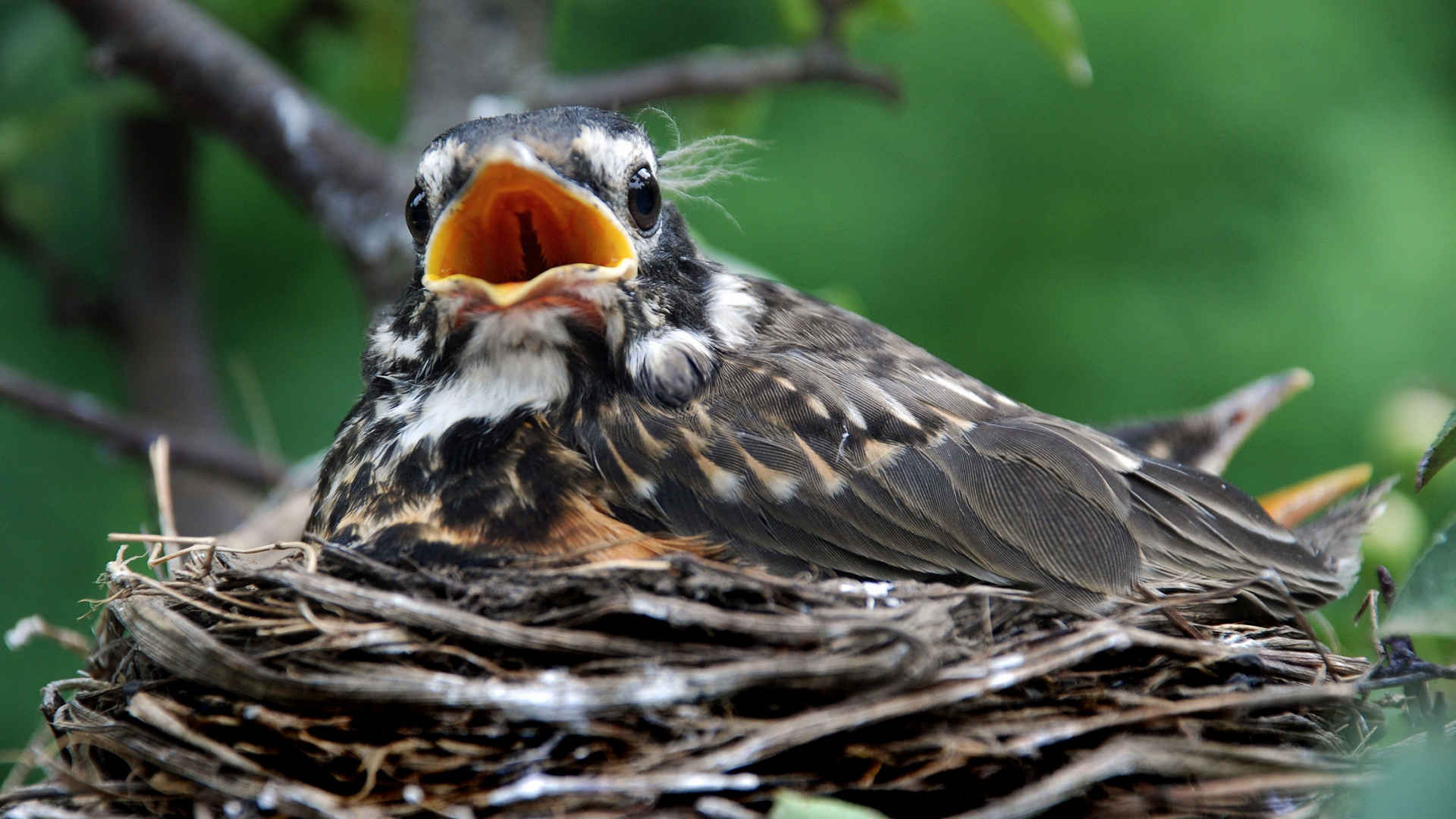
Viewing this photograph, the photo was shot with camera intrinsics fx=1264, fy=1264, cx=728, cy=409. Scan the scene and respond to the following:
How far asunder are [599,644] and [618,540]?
0.56 feet

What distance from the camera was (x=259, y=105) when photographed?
224 cm

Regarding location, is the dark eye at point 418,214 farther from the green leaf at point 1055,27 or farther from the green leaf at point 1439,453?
the green leaf at point 1439,453

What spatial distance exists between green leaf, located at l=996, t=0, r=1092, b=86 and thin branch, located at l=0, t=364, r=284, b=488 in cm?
168

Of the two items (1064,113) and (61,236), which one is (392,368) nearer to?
(61,236)

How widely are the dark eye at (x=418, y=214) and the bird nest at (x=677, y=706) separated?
459 mm

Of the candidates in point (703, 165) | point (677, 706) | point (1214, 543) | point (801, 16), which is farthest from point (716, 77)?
point (677, 706)

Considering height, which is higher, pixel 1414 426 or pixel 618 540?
pixel 1414 426

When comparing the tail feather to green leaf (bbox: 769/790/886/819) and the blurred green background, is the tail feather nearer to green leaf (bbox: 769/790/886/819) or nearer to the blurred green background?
green leaf (bbox: 769/790/886/819)

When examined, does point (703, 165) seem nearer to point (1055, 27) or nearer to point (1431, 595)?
point (1055, 27)

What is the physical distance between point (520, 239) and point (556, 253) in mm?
61

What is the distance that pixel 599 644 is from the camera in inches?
44.8

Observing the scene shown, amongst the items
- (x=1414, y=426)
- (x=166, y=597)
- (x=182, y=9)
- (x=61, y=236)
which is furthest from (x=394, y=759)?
(x=61, y=236)

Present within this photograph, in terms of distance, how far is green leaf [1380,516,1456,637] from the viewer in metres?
0.85

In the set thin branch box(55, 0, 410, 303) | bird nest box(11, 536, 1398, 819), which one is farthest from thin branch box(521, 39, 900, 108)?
bird nest box(11, 536, 1398, 819)
